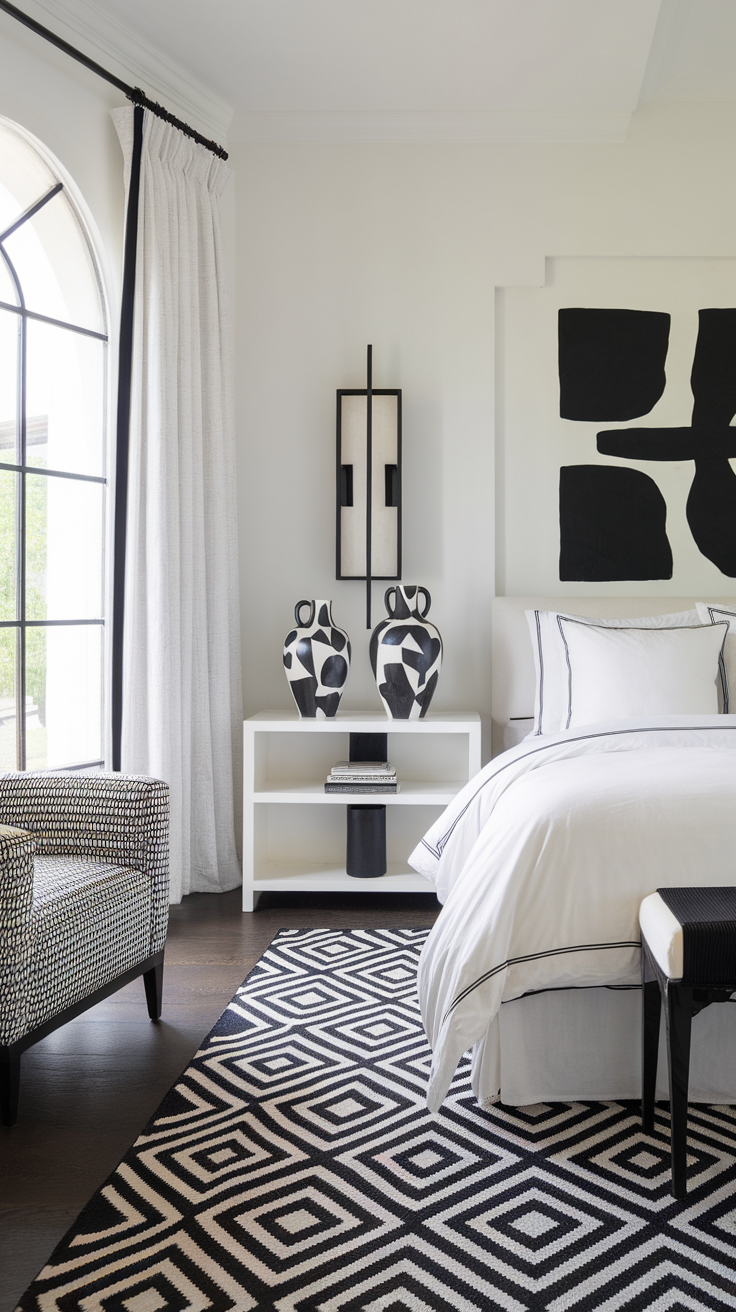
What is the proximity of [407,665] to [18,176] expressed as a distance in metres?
2.03

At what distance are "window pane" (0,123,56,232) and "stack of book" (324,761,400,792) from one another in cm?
208

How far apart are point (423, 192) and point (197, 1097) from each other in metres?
3.35

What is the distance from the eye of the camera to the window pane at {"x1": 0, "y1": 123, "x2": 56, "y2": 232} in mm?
2945

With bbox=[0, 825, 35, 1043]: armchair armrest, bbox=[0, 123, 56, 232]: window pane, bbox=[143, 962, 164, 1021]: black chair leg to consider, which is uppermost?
bbox=[0, 123, 56, 232]: window pane

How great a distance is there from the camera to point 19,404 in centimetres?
299

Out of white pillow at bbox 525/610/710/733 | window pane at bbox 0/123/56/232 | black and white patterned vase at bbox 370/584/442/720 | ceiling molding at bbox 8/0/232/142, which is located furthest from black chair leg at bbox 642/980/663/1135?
ceiling molding at bbox 8/0/232/142

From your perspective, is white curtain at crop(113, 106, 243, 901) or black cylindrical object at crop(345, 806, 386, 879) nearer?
white curtain at crop(113, 106, 243, 901)

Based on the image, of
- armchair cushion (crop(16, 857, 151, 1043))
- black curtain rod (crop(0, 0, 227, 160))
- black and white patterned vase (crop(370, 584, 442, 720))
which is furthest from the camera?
black and white patterned vase (crop(370, 584, 442, 720))

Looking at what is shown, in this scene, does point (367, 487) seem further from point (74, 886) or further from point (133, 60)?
point (74, 886)

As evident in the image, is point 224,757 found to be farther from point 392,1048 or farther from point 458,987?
point 458,987

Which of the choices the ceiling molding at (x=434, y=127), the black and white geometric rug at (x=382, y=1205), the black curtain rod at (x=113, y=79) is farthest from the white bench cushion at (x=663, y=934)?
the ceiling molding at (x=434, y=127)

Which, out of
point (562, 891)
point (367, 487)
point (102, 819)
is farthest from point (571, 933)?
point (367, 487)

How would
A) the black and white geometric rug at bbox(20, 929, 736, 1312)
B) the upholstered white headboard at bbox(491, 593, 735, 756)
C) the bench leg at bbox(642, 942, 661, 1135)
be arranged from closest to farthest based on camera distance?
the black and white geometric rug at bbox(20, 929, 736, 1312) → the bench leg at bbox(642, 942, 661, 1135) → the upholstered white headboard at bbox(491, 593, 735, 756)

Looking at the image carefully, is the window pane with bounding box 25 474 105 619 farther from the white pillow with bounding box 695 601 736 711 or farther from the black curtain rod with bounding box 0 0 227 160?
the white pillow with bounding box 695 601 736 711
